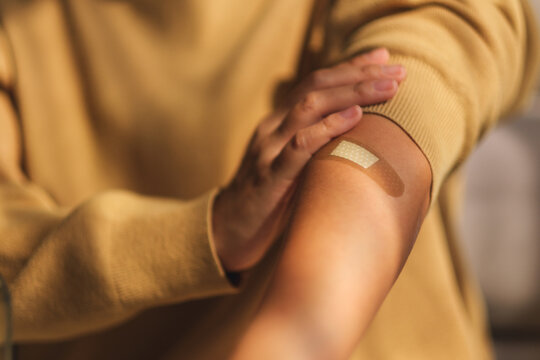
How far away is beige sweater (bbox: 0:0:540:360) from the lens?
0.36 metres

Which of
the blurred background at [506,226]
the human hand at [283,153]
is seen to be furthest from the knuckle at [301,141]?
the blurred background at [506,226]

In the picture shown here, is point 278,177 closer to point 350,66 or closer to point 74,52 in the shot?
point 350,66

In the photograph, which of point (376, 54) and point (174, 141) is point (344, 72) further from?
point (174, 141)

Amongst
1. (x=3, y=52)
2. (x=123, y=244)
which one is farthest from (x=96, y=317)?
(x=3, y=52)

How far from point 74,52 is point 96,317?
25 cm

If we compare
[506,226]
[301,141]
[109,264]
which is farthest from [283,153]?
[506,226]

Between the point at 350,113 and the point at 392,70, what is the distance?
0.13 ft

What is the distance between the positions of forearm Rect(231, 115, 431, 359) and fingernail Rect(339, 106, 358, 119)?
0.02 metres

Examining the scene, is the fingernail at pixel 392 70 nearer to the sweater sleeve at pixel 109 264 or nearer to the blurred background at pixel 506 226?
the sweater sleeve at pixel 109 264

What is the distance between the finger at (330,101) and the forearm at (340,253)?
33 millimetres

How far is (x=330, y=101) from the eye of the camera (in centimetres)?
34

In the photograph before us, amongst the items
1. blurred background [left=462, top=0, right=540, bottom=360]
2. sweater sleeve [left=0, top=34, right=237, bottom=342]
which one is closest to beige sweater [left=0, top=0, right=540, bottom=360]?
sweater sleeve [left=0, top=34, right=237, bottom=342]

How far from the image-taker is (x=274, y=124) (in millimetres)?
386

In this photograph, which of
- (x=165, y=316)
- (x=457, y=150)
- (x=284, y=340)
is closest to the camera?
(x=284, y=340)
